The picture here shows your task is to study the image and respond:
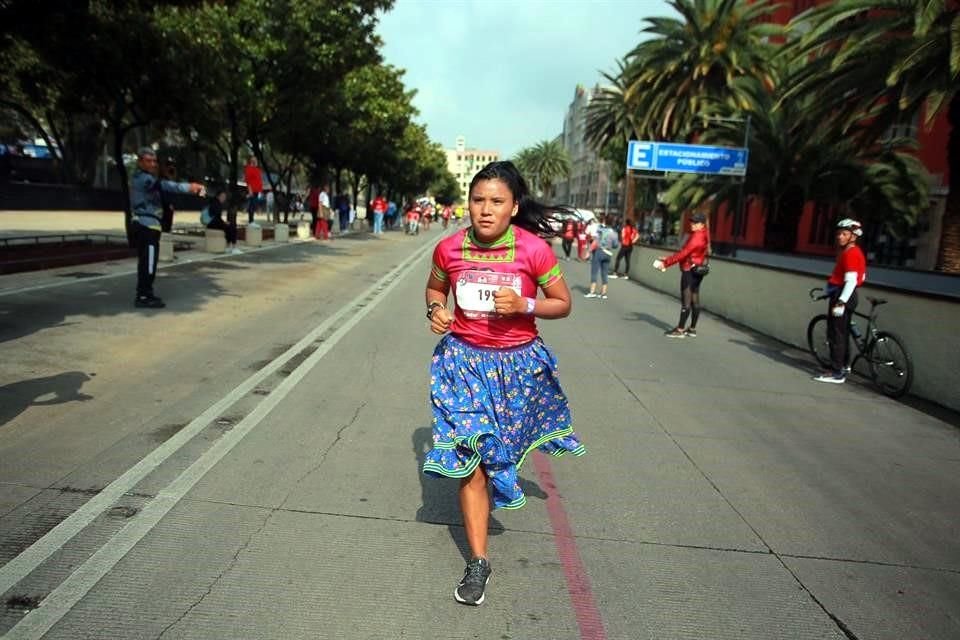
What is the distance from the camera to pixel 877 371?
8.48m

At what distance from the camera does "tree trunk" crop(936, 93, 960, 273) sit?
16.8 meters

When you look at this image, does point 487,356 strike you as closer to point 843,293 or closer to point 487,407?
point 487,407

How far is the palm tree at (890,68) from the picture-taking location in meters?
14.6

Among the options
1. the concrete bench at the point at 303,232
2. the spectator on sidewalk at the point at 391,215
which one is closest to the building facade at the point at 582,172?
the spectator on sidewalk at the point at 391,215

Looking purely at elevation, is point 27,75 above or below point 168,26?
below

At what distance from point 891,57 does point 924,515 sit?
15.2 metres

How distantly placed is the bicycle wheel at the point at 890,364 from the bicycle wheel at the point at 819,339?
0.94m

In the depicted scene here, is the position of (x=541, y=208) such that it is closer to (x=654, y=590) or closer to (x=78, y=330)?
(x=654, y=590)

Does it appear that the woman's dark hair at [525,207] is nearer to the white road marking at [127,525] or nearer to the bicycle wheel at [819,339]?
the white road marking at [127,525]

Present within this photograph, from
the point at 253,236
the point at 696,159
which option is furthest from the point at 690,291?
the point at 696,159

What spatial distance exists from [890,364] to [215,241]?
54.4 feet

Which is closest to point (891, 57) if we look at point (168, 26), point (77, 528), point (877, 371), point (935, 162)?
point (877, 371)

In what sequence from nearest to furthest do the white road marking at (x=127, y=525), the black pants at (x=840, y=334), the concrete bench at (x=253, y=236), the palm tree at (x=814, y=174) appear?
the white road marking at (x=127, y=525), the black pants at (x=840, y=334), the concrete bench at (x=253, y=236), the palm tree at (x=814, y=174)

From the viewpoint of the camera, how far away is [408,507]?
412 cm
